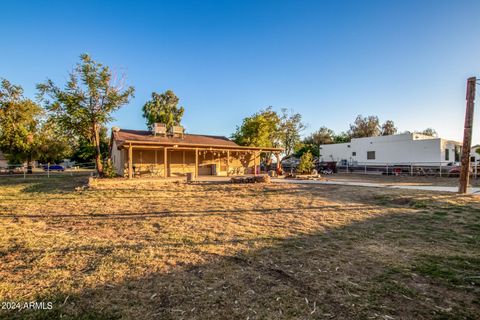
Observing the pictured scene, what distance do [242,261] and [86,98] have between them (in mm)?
19198

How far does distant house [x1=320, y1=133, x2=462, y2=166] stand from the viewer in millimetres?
23078

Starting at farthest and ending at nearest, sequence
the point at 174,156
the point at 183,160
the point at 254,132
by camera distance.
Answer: the point at 254,132 → the point at 183,160 → the point at 174,156

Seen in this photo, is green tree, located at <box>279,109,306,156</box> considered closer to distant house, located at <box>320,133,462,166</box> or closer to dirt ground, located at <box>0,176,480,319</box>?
distant house, located at <box>320,133,462,166</box>

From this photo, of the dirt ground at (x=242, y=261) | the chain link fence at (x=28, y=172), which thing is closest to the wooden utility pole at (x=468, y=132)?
the dirt ground at (x=242, y=261)

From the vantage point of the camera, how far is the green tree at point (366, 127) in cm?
4953

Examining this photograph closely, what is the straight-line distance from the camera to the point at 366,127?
164 feet

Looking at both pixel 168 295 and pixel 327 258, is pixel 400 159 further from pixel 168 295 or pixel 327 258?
pixel 168 295

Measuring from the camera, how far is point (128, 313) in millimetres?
2633

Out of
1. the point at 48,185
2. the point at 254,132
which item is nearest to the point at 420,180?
the point at 254,132

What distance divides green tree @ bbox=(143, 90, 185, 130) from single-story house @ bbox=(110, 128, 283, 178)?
1766 cm

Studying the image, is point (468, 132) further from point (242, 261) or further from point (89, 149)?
point (89, 149)

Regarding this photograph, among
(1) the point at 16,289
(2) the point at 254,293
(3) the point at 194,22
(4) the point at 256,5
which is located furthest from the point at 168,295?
(3) the point at 194,22

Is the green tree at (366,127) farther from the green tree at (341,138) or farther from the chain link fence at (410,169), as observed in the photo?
the chain link fence at (410,169)

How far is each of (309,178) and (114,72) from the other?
56.2ft
